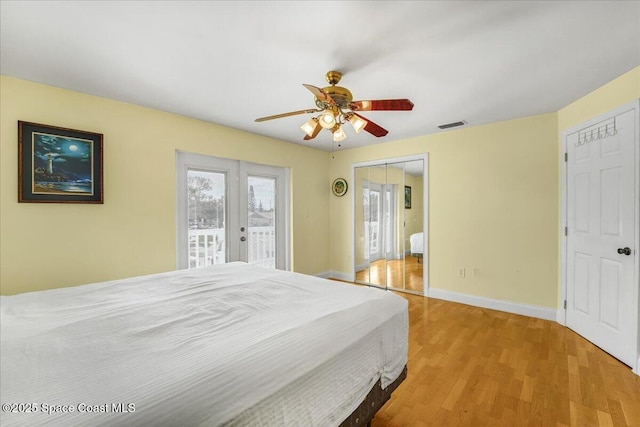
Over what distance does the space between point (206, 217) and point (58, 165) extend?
146 centimetres

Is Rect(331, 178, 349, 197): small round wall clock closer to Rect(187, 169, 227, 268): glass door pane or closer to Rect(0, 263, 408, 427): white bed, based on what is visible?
Rect(187, 169, 227, 268): glass door pane

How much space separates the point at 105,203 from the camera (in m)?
2.64

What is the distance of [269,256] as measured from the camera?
427 centimetres

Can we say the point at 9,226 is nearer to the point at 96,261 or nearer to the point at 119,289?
the point at 96,261

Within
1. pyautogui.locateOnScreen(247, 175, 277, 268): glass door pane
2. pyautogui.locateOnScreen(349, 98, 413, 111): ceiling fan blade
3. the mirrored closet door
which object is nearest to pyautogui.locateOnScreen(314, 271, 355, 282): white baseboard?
the mirrored closet door

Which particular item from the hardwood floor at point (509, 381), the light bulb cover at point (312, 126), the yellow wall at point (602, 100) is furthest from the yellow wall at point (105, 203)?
the yellow wall at point (602, 100)

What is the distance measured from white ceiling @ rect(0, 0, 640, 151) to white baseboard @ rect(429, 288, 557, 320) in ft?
7.67

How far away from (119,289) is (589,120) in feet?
14.1

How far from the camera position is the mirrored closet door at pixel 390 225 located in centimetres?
417

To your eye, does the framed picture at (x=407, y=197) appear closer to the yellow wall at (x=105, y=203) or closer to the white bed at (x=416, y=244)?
the white bed at (x=416, y=244)

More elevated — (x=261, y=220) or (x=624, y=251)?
(x=261, y=220)

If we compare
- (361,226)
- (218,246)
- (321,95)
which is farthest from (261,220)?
(321,95)

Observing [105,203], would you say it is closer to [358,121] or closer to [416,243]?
[358,121]

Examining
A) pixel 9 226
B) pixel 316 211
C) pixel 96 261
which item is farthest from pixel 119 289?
pixel 316 211
